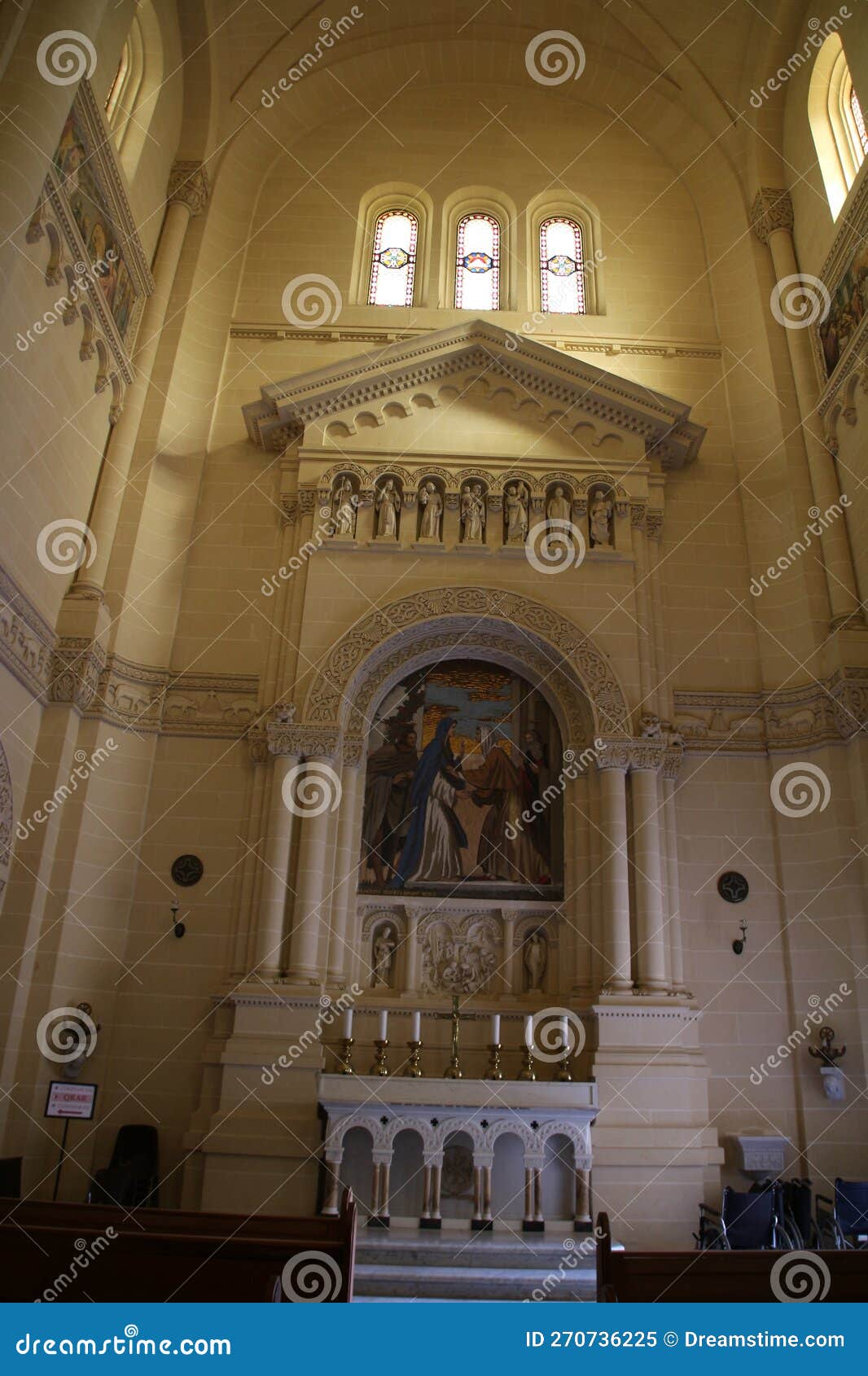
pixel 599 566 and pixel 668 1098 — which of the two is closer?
pixel 668 1098

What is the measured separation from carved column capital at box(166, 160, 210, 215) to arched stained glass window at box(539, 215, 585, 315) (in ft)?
20.0

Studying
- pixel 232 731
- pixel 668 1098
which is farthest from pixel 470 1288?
pixel 232 731

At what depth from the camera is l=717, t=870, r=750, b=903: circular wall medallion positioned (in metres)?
12.4

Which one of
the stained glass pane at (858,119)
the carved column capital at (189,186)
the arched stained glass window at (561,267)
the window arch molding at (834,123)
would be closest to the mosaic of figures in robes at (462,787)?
the arched stained glass window at (561,267)

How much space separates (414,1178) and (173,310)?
43.8ft

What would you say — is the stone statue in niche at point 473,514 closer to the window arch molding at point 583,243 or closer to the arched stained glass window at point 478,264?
the arched stained glass window at point 478,264

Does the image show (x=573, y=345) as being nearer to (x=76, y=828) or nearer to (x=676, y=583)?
(x=676, y=583)

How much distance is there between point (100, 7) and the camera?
11461 millimetres

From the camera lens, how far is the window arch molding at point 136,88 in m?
14.8

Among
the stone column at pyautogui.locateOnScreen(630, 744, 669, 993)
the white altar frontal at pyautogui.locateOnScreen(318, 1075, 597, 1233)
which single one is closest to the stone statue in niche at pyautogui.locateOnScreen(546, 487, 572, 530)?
the stone column at pyautogui.locateOnScreen(630, 744, 669, 993)

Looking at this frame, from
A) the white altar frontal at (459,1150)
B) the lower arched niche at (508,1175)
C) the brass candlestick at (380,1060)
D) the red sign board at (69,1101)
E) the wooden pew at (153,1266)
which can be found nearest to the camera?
the wooden pew at (153,1266)

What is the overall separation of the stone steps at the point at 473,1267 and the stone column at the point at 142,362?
8549mm

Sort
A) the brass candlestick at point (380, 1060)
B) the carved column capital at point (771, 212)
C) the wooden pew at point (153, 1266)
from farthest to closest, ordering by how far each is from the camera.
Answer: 1. the carved column capital at point (771, 212)
2. the brass candlestick at point (380, 1060)
3. the wooden pew at point (153, 1266)

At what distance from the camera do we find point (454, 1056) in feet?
36.2
